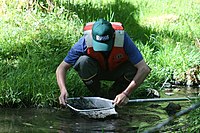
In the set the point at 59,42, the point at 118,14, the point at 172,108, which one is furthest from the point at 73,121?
the point at 118,14

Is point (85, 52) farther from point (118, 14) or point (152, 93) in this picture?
point (118, 14)

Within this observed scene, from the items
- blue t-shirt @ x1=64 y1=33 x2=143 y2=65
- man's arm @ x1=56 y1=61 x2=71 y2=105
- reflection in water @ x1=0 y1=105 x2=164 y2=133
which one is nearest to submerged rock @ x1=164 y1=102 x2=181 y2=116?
reflection in water @ x1=0 y1=105 x2=164 y2=133

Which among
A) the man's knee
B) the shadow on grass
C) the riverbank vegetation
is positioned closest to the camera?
the man's knee

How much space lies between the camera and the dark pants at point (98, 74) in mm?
4355

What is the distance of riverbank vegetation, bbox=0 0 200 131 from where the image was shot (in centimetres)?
469

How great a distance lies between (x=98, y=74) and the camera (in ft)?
14.7

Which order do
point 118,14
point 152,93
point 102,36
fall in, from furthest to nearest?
point 118,14 < point 152,93 < point 102,36

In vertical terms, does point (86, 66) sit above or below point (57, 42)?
above

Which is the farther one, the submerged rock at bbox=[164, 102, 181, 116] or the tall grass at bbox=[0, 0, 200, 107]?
the tall grass at bbox=[0, 0, 200, 107]

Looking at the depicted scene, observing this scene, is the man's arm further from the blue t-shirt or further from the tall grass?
the tall grass

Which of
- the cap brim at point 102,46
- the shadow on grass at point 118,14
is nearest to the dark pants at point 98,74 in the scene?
the cap brim at point 102,46

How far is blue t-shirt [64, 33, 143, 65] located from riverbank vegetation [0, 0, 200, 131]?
558 mm

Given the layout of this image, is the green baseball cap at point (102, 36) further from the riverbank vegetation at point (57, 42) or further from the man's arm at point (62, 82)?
the riverbank vegetation at point (57, 42)

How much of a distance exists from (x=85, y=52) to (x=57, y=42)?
5.34ft
